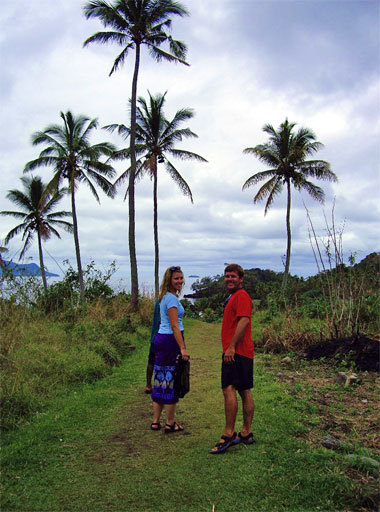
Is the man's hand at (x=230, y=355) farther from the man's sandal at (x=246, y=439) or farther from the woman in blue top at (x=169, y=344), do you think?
the man's sandal at (x=246, y=439)

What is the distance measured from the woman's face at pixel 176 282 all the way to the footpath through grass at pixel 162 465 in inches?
61.9

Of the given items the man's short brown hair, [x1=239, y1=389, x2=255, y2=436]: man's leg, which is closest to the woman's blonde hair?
the man's short brown hair

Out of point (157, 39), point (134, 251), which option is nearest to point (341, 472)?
point (134, 251)

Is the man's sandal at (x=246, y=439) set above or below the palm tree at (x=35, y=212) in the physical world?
below

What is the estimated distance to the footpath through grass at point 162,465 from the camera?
3.02 metres

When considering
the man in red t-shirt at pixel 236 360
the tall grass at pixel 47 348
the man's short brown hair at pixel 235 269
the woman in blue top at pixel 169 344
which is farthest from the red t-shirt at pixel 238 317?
the tall grass at pixel 47 348

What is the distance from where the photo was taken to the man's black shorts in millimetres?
3867

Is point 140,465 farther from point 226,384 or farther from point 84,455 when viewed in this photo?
point 226,384

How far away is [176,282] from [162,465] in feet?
5.79

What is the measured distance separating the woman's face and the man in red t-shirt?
60 centimetres

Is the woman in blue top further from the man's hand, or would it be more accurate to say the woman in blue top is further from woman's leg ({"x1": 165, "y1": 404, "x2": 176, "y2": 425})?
the man's hand

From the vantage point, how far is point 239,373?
152 inches

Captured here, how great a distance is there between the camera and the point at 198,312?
80.6 ft

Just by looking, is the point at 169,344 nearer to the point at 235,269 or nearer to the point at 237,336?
the point at 237,336
